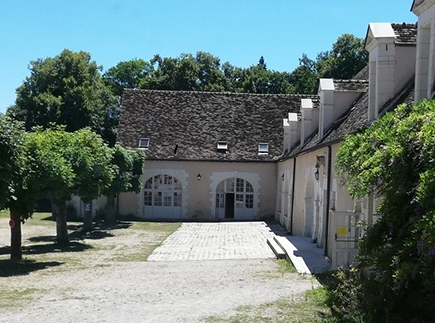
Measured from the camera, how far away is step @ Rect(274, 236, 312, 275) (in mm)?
13123

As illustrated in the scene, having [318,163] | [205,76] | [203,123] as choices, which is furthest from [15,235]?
[205,76]

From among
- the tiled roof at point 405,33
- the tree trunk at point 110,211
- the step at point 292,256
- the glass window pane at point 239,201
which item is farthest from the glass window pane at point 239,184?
the tiled roof at point 405,33

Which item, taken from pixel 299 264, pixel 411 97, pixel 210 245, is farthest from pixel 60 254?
pixel 411 97

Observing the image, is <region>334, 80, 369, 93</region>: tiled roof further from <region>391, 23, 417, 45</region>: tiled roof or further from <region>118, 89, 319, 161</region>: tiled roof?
<region>118, 89, 319, 161</region>: tiled roof

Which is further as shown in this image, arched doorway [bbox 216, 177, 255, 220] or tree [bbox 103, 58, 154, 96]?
tree [bbox 103, 58, 154, 96]

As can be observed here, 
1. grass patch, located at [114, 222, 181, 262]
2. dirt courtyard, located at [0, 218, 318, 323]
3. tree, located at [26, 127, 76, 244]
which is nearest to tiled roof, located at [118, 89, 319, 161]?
grass patch, located at [114, 222, 181, 262]

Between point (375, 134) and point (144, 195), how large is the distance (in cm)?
2463

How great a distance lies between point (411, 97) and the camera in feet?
33.0

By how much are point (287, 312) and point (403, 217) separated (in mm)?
3851

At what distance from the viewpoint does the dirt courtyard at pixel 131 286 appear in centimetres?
909

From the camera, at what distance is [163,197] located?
3070cm

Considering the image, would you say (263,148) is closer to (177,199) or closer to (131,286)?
(177,199)

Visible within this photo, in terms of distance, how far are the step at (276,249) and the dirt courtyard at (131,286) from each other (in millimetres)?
462

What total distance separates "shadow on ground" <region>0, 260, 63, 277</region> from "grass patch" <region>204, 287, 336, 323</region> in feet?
21.3
